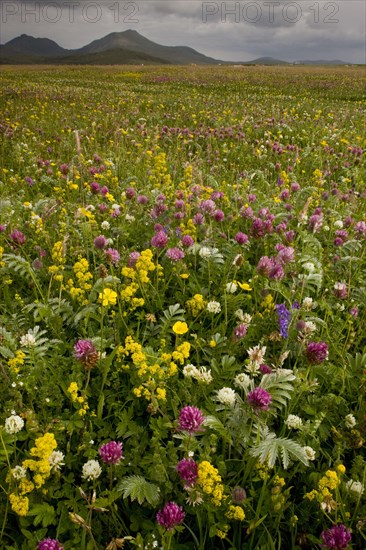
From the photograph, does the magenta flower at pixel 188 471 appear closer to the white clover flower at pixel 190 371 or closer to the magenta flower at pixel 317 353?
the white clover flower at pixel 190 371

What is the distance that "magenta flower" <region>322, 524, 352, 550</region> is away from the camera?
177 cm

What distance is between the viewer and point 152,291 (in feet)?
11.0

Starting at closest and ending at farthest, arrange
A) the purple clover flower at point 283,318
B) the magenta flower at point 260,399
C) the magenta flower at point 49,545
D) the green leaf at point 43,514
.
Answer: the magenta flower at point 49,545, the green leaf at point 43,514, the magenta flower at point 260,399, the purple clover flower at point 283,318

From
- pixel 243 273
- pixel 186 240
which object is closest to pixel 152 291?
pixel 186 240

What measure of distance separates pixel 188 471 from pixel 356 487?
843 mm

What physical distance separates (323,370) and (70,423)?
168cm

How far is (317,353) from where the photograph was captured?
7.95ft

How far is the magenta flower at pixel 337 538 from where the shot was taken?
5.80ft

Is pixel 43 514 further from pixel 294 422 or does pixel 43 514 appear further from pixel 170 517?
pixel 294 422

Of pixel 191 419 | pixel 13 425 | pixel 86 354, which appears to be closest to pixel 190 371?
pixel 191 419

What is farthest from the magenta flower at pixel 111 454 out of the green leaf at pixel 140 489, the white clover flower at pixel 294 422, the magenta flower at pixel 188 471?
the white clover flower at pixel 294 422

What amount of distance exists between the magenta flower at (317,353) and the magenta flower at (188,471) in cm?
100

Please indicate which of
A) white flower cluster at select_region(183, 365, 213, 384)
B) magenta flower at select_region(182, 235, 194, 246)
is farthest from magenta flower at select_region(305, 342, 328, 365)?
magenta flower at select_region(182, 235, 194, 246)

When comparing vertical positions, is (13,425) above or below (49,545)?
above
